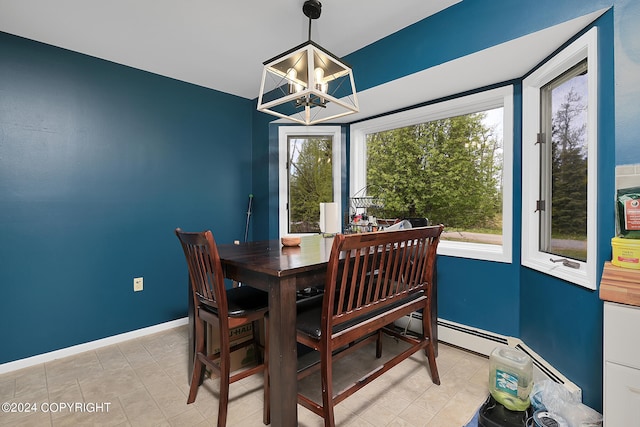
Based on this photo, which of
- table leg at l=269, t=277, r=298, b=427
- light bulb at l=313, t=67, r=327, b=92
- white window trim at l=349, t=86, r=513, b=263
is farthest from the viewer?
white window trim at l=349, t=86, r=513, b=263

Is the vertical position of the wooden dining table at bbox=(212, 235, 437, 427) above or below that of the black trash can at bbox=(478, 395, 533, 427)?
above

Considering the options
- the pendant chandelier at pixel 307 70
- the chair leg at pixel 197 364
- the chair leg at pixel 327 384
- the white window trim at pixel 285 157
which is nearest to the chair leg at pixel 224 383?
the chair leg at pixel 197 364

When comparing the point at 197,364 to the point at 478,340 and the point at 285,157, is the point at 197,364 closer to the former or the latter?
the point at 478,340

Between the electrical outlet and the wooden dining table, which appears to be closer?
the wooden dining table

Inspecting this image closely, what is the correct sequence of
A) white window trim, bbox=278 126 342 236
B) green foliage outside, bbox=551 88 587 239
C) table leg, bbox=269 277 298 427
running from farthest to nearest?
1. white window trim, bbox=278 126 342 236
2. green foliage outside, bbox=551 88 587 239
3. table leg, bbox=269 277 298 427

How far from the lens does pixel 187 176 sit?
3107 millimetres

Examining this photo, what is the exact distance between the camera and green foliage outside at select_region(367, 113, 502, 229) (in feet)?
7.93

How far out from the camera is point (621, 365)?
104 cm

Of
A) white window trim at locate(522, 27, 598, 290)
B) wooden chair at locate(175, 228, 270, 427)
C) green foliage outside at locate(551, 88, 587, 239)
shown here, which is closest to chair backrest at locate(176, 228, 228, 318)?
wooden chair at locate(175, 228, 270, 427)

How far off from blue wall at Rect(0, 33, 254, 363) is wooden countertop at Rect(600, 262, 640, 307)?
122 inches

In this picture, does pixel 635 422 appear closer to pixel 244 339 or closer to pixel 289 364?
pixel 289 364

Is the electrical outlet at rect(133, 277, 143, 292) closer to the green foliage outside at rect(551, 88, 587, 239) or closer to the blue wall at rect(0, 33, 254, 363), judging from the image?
the blue wall at rect(0, 33, 254, 363)

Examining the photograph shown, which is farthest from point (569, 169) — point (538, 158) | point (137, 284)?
point (137, 284)
